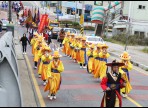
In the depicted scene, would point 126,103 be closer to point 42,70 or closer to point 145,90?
point 145,90

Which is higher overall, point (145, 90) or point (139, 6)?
point (139, 6)

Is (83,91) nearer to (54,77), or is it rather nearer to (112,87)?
(54,77)

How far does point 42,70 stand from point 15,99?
6144 mm

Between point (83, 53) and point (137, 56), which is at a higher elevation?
point (83, 53)

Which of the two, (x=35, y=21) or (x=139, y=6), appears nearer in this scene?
(x=35, y=21)

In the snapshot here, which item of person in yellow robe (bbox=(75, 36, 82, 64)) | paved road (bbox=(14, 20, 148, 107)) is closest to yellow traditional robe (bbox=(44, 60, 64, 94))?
paved road (bbox=(14, 20, 148, 107))

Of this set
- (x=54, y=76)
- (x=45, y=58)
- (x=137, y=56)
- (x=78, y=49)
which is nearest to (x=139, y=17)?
(x=137, y=56)

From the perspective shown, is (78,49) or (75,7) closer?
(78,49)

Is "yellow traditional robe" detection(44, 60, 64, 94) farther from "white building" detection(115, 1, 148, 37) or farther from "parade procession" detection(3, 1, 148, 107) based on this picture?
"white building" detection(115, 1, 148, 37)

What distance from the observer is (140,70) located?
2034 centimetres

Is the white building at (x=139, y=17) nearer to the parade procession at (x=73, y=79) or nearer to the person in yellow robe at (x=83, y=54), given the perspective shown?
the parade procession at (x=73, y=79)

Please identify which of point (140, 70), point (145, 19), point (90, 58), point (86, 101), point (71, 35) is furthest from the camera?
point (145, 19)

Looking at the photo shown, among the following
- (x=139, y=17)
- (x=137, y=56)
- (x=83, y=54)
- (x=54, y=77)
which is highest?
(x=139, y=17)

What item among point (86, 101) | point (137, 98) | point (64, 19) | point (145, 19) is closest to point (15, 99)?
point (86, 101)
